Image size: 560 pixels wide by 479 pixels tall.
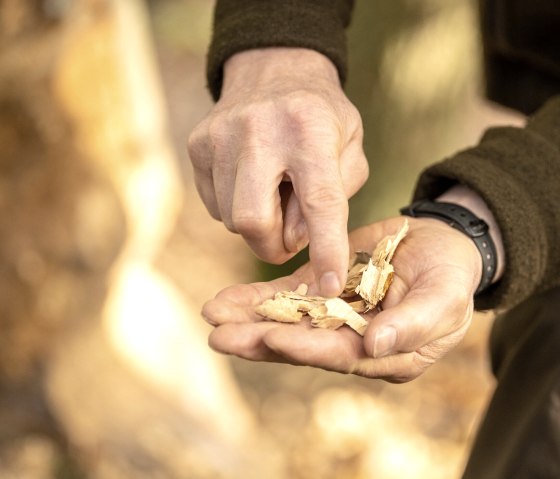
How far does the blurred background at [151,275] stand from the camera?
136 cm

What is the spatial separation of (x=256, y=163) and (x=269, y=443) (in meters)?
1.38

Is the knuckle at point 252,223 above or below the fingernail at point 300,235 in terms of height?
above

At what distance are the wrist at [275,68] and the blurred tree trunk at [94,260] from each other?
622 mm

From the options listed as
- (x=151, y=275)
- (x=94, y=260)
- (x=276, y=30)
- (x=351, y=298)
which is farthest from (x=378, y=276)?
(x=151, y=275)

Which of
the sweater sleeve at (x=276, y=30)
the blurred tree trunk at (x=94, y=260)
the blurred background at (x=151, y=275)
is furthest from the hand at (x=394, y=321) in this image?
the blurred tree trunk at (x=94, y=260)

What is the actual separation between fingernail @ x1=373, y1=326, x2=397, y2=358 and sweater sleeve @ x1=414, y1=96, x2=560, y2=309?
0.22 metres

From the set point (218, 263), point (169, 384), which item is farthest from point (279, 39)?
point (218, 263)

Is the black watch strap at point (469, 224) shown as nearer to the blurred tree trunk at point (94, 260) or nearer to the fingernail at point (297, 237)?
the fingernail at point (297, 237)

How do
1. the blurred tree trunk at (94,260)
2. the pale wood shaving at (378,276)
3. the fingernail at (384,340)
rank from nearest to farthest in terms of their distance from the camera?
1. the fingernail at (384,340)
2. the pale wood shaving at (378,276)
3. the blurred tree trunk at (94,260)

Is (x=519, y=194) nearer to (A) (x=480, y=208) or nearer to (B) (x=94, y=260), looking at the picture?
(A) (x=480, y=208)

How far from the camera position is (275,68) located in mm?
750

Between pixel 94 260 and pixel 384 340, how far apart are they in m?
1.06

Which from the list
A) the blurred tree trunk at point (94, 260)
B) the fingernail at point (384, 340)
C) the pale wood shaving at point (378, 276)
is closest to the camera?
the fingernail at point (384, 340)

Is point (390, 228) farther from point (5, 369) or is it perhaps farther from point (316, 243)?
point (5, 369)
